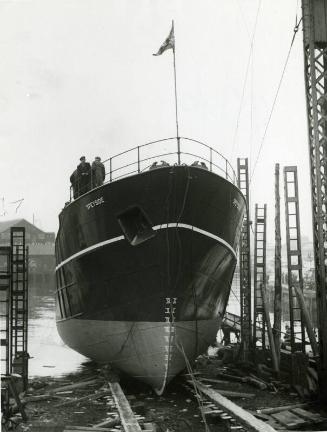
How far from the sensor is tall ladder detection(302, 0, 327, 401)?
7270 millimetres

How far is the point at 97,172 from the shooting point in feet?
36.9

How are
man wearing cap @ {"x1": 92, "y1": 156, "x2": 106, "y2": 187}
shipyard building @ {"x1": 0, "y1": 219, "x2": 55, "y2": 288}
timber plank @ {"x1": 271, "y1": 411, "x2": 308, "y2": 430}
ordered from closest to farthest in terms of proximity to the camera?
timber plank @ {"x1": 271, "y1": 411, "x2": 308, "y2": 430} → man wearing cap @ {"x1": 92, "y1": 156, "x2": 106, "y2": 187} → shipyard building @ {"x1": 0, "y1": 219, "x2": 55, "y2": 288}

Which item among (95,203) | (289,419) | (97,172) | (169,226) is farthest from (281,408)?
(97,172)

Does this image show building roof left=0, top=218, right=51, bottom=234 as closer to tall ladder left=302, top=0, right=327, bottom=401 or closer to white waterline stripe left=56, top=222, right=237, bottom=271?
white waterline stripe left=56, top=222, right=237, bottom=271

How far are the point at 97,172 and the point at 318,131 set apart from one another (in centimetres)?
565

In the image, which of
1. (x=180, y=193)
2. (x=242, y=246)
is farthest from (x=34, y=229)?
(x=180, y=193)

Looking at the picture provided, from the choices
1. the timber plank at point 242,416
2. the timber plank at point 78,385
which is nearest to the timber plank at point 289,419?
the timber plank at point 242,416

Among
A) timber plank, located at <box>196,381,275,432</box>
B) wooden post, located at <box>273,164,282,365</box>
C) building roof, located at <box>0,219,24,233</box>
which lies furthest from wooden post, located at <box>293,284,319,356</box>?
building roof, located at <box>0,219,24,233</box>

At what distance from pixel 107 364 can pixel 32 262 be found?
53.3 meters

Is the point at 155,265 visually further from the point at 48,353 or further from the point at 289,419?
the point at 48,353

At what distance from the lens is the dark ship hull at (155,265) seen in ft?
27.3

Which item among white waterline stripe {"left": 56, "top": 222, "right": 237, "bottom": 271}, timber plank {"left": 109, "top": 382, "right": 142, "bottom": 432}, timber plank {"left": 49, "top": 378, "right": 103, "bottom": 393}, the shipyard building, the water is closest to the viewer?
timber plank {"left": 109, "top": 382, "right": 142, "bottom": 432}

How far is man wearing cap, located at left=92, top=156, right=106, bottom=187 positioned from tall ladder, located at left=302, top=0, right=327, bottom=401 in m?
5.43

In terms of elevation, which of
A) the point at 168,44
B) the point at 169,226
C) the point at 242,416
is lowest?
the point at 242,416
